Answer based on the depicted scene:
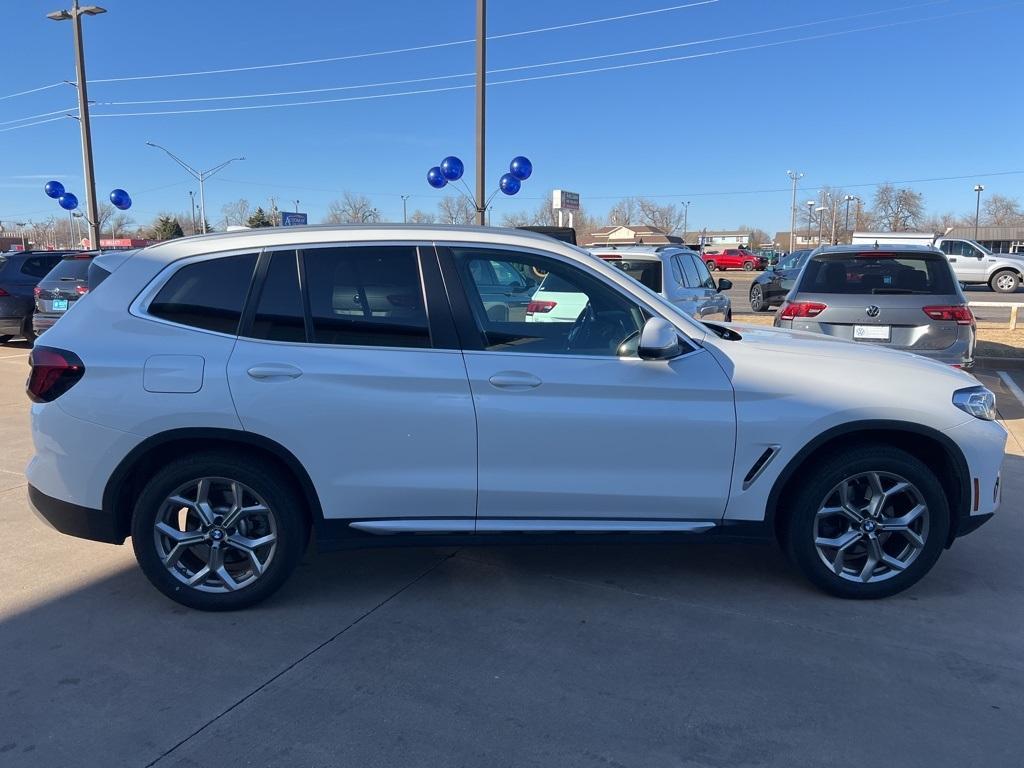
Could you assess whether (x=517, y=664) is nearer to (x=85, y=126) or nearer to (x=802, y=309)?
(x=802, y=309)

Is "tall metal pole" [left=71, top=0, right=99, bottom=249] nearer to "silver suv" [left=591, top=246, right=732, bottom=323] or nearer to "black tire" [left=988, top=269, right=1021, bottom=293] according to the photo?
"silver suv" [left=591, top=246, right=732, bottom=323]

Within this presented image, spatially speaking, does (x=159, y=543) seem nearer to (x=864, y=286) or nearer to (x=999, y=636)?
(x=999, y=636)

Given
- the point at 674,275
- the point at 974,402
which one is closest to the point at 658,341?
the point at 974,402

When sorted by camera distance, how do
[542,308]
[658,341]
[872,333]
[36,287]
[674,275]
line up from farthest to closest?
[36,287] < [674,275] < [872,333] < [542,308] < [658,341]

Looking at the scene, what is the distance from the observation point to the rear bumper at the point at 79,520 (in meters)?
3.76

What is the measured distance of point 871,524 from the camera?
3.89m

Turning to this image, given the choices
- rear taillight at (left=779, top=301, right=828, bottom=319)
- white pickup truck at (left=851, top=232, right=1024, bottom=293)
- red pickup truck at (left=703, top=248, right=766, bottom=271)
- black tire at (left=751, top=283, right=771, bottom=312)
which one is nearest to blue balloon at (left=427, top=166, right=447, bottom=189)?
black tire at (left=751, top=283, right=771, bottom=312)

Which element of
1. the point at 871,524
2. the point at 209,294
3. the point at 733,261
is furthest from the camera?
the point at 733,261

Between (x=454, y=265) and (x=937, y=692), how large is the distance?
9.02ft

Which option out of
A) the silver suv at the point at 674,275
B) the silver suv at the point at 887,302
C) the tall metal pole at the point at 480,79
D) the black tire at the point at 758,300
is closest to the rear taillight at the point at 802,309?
the silver suv at the point at 887,302

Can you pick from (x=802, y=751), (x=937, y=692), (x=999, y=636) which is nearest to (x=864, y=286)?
(x=999, y=636)

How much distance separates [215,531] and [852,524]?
10.1 feet

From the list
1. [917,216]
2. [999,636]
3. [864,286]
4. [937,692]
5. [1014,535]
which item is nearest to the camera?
[937,692]

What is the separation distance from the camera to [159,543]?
149 inches
